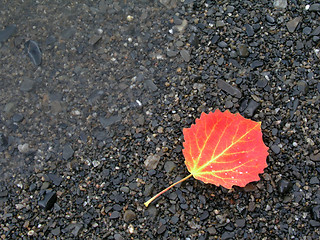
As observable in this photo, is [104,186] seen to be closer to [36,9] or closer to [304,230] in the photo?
[304,230]

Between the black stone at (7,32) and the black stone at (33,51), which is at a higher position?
the black stone at (7,32)

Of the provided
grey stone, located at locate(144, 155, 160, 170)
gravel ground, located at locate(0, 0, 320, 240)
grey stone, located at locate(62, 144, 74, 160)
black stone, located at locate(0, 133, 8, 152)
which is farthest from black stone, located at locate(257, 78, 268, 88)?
black stone, located at locate(0, 133, 8, 152)

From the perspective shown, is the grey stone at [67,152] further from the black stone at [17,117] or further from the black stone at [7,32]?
the black stone at [7,32]

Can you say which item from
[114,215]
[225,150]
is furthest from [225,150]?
[114,215]

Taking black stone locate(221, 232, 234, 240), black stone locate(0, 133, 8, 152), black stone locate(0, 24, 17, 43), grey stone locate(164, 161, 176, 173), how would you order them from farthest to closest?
black stone locate(0, 24, 17, 43) → black stone locate(0, 133, 8, 152) → grey stone locate(164, 161, 176, 173) → black stone locate(221, 232, 234, 240)

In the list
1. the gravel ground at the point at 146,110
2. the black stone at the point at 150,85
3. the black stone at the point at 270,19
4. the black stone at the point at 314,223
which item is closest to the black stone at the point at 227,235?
the gravel ground at the point at 146,110

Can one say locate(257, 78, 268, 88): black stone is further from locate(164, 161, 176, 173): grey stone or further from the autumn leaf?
locate(164, 161, 176, 173): grey stone

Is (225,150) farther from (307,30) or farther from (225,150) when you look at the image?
(307,30)
